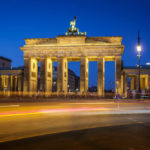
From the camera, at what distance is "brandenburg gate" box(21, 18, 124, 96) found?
60.2 m

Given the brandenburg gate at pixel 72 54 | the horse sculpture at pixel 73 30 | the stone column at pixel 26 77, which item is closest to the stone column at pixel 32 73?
the brandenburg gate at pixel 72 54

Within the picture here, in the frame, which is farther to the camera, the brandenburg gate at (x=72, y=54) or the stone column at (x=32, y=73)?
the stone column at (x=32, y=73)

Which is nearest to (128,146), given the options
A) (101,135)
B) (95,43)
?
(101,135)

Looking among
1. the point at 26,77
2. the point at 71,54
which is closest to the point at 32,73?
the point at 26,77

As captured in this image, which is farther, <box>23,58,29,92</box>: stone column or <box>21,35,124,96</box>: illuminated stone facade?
<box>23,58,29,92</box>: stone column

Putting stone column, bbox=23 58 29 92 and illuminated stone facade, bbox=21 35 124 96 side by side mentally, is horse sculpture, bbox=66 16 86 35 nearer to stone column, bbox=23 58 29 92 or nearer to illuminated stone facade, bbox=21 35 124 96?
illuminated stone facade, bbox=21 35 124 96

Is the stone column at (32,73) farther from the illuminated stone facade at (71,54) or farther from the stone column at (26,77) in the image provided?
the stone column at (26,77)

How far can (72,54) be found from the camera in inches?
2425

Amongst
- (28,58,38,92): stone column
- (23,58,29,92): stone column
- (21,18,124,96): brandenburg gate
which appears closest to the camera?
(21,18,124,96): brandenburg gate

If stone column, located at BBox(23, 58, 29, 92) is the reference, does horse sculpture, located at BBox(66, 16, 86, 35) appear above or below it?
above

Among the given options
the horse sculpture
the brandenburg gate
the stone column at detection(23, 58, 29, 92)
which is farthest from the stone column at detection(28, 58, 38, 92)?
the horse sculpture

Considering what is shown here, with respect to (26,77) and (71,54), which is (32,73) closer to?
(26,77)

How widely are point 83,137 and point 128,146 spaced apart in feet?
6.15

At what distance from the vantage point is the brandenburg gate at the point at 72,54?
60.2 metres
